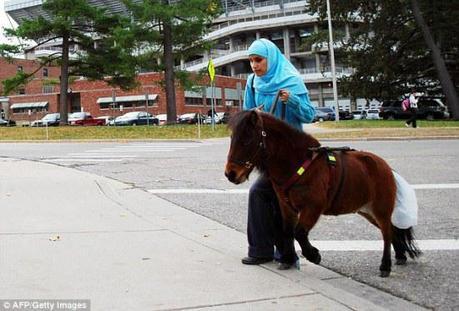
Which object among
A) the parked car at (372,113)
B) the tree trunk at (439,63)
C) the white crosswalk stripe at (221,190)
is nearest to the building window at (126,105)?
the parked car at (372,113)

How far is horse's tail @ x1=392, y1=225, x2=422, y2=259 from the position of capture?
202 inches

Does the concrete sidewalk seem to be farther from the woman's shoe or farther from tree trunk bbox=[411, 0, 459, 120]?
tree trunk bbox=[411, 0, 459, 120]

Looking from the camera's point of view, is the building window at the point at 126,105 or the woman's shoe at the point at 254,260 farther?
the building window at the point at 126,105

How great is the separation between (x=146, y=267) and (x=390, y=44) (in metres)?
41.6

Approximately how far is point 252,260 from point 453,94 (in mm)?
36610

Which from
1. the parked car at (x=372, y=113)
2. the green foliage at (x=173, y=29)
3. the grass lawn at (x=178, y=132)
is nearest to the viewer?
the grass lawn at (x=178, y=132)

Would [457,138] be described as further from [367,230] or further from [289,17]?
[289,17]

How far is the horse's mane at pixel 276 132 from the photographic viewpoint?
14.2 feet

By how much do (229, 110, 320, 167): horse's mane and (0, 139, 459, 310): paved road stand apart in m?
1.28

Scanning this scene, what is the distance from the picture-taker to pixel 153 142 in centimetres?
2577

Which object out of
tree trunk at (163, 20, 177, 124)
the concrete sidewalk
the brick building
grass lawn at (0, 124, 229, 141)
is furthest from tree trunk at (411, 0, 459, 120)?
the brick building

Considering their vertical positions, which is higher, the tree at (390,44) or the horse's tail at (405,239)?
the tree at (390,44)

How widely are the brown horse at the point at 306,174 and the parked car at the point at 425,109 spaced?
42831 mm

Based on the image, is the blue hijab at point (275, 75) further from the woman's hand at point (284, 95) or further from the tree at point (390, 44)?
the tree at point (390, 44)
